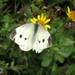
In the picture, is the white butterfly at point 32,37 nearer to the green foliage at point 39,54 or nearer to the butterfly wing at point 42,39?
the butterfly wing at point 42,39

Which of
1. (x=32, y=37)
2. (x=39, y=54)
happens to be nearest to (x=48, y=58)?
(x=39, y=54)

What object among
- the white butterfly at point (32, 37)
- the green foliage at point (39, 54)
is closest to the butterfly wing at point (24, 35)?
the white butterfly at point (32, 37)

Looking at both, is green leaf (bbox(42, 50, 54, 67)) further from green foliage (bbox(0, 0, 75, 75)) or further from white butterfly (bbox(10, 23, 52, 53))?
white butterfly (bbox(10, 23, 52, 53))

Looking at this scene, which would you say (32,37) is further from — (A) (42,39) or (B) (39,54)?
(B) (39,54)

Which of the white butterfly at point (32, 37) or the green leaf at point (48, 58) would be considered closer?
the white butterfly at point (32, 37)

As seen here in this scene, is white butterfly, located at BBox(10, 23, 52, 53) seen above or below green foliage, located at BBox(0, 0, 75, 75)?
above

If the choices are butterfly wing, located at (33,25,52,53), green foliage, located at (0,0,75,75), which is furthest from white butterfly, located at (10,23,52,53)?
green foliage, located at (0,0,75,75)

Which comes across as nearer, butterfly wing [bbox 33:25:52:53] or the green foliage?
butterfly wing [bbox 33:25:52:53]
